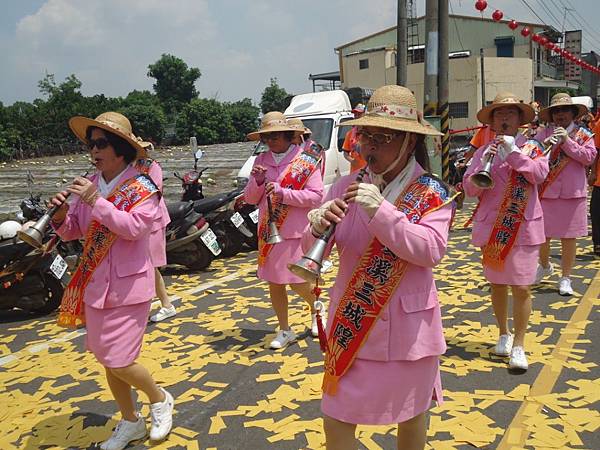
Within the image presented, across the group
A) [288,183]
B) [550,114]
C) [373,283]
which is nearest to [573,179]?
[550,114]

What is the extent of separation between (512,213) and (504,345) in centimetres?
107

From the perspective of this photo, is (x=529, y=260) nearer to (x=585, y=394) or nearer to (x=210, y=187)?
(x=585, y=394)

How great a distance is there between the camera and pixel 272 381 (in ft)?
13.6

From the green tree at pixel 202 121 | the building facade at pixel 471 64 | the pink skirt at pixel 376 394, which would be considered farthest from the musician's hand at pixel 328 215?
the green tree at pixel 202 121

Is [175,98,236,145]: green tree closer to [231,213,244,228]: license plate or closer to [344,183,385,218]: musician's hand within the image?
[231,213,244,228]: license plate

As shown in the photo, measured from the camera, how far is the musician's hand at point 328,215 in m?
2.08

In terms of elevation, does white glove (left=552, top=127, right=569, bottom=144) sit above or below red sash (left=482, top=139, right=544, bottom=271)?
above

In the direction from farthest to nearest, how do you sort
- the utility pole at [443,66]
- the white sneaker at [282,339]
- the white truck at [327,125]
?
1. the utility pole at [443,66]
2. the white truck at [327,125]
3. the white sneaker at [282,339]

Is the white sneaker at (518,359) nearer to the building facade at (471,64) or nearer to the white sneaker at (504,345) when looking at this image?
the white sneaker at (504,345)

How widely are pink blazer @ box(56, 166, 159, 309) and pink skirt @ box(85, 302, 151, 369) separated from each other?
62 millimetres

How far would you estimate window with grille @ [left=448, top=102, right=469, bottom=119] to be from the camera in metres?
31.0

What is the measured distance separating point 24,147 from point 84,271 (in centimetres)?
3401

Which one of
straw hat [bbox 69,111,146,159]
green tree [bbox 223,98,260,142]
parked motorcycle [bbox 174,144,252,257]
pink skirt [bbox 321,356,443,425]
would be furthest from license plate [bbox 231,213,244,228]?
green tree [bbox 223,98,260,142]

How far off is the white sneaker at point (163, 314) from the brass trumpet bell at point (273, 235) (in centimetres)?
187
